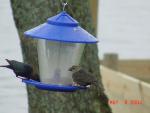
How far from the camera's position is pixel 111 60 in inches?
256

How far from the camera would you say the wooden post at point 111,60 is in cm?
642

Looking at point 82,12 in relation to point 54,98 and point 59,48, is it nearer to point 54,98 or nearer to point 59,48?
point 54,98

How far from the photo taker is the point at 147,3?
387 inches

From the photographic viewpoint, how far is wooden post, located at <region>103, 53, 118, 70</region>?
6.42 meters

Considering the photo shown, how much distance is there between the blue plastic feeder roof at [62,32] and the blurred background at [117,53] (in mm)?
2318

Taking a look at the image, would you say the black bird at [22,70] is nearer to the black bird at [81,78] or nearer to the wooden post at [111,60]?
the black bird at [81,78]

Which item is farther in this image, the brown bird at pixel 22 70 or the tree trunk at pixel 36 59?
the tree trunk at pixel 36 59

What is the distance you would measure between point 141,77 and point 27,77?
396cm

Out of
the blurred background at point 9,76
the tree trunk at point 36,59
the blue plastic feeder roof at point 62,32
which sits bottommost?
the blurred background at point 9,76

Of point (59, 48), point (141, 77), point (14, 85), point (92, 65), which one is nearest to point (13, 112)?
point (14, 85)

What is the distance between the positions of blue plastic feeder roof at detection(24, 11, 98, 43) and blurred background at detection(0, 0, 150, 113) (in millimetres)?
2318

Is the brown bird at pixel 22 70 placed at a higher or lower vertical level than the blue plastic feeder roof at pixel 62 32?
lower
